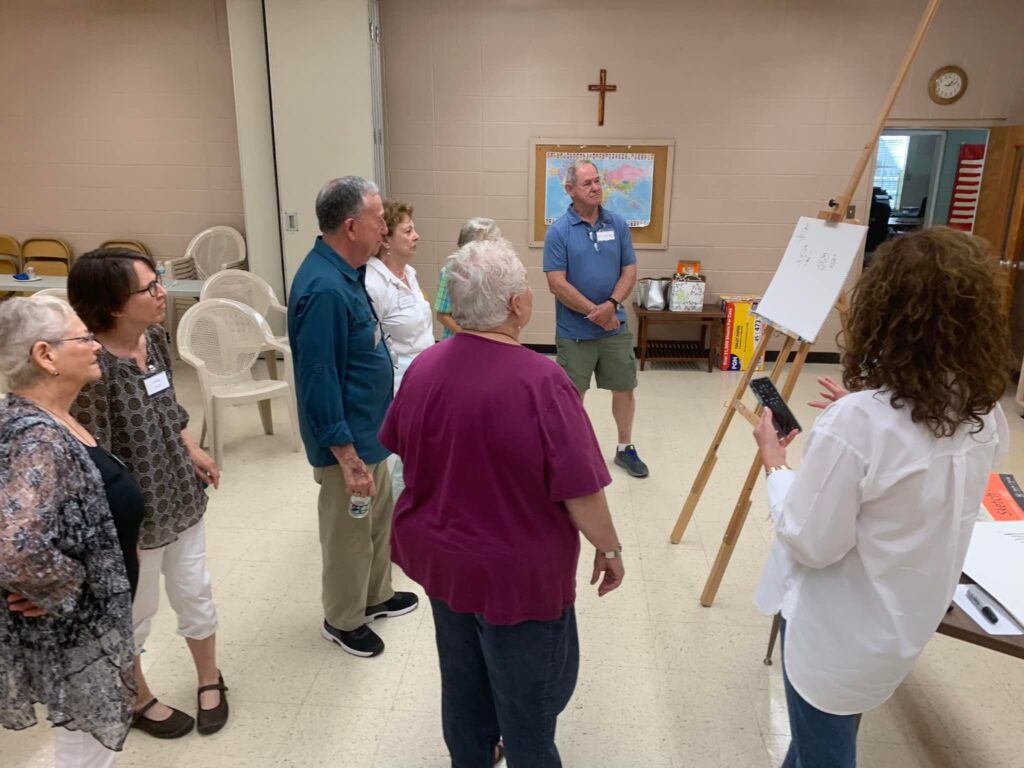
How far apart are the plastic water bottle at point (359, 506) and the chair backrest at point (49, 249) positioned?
545 centimetres

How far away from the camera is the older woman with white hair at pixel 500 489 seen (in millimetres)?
1386

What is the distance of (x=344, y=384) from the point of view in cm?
219

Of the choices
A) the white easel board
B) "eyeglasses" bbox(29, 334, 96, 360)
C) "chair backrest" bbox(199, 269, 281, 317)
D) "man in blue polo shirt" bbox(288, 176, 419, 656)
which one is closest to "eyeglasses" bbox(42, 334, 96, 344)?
"eyeglasses" bbox(29, 334, 96, 360)

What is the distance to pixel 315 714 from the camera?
2.21 meters

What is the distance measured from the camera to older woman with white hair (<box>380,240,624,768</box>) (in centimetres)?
139

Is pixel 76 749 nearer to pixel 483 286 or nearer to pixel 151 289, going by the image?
pixel 151 289

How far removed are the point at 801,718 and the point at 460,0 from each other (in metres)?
5.56

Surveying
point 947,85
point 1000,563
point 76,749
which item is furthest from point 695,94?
point 76,749

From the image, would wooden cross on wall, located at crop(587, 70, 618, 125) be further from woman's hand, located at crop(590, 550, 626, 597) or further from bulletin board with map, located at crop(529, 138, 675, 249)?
woman's hand, located at crop(590, 550, 626, 597)

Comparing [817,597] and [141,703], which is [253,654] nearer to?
[141,703]

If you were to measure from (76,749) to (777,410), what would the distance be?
1.78 meters

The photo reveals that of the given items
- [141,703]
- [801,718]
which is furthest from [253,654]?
[801,718]

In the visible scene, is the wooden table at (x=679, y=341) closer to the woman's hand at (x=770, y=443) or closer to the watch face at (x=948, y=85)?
the watch face at (x=948, y=85)

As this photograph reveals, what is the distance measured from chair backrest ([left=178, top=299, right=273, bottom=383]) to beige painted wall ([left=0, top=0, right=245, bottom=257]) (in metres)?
2.55
